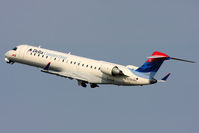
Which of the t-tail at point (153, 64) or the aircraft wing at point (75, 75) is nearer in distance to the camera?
the t-tail at point (153, 64)

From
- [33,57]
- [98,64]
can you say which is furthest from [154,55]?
[33,57]

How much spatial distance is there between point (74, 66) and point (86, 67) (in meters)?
1.83

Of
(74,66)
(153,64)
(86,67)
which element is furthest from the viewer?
(74,66)

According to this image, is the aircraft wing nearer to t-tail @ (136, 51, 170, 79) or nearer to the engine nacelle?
the engine nacelle

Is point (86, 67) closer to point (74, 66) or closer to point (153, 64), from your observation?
point (74, 66)

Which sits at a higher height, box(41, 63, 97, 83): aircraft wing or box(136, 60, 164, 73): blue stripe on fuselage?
box(41, 63, 97, 83): aircraft wing

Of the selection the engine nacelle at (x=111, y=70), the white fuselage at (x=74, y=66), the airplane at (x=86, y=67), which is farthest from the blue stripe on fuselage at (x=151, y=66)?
the engine nacelle at (x=111, y=70)

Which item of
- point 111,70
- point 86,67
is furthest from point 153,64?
point 86,67

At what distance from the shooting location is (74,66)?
7612 cm

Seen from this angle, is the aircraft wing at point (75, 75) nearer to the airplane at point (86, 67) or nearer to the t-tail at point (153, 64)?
the airplane at point (86, 67)


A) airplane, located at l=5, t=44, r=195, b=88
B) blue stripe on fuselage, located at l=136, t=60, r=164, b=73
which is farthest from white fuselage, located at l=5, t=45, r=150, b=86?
blue stripe on fuselage, located at l=136, t=60, r=164, b=73

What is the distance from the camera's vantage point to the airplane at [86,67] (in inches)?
2803

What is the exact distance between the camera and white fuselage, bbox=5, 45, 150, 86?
72000 millimetres

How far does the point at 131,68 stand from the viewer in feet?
243
